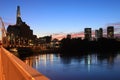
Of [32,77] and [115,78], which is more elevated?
[32,77]

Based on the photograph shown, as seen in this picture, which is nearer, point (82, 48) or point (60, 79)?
point (60, 79)

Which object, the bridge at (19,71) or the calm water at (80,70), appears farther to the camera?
the calm water at (80,70)

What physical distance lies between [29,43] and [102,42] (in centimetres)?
5199

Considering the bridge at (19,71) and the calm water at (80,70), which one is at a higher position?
the bridge at (19,71)

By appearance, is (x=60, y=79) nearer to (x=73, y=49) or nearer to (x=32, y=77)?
(x=32, y=77)

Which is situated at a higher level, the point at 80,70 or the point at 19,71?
the point at 19,71

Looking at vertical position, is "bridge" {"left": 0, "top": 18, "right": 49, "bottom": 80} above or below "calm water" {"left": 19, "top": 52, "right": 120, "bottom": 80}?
above

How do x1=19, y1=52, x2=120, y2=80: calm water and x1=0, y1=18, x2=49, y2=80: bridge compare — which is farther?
x1=19, y1=52, x2=120, y2=80: calm water

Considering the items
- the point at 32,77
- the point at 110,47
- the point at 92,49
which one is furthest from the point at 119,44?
the point at 32,77

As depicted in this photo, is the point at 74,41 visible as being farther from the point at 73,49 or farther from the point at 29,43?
the point at 29,43

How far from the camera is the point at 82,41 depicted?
15750 centimetres

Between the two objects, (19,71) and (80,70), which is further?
(80,70)

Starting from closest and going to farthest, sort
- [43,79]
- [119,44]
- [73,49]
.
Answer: [43,79], [73,49], [119,44]

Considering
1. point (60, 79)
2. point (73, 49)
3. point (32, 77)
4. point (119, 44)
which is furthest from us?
point (119, 44)
